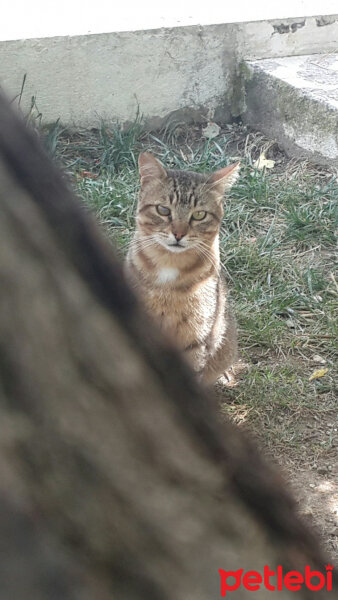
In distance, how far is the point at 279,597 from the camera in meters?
1.00

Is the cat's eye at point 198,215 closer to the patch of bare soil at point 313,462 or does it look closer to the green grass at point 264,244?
the green grass at point 264,244

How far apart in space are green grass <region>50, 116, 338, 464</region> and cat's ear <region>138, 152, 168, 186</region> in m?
0.78

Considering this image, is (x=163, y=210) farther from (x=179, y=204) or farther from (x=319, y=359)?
(x=319, y=359)

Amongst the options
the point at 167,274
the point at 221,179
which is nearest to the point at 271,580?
the point at 167,274

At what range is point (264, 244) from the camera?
536 centimetres

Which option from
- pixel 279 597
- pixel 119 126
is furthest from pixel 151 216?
pixel 279 597

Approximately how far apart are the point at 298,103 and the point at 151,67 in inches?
47.3

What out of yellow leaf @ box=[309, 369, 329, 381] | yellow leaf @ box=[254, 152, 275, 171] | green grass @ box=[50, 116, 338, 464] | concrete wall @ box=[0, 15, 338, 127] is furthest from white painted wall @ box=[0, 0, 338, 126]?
yellow leaf @ box=[309, 369, 329, 381]

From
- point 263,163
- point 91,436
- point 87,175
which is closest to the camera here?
point 91,436

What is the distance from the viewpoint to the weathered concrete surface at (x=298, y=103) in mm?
6203

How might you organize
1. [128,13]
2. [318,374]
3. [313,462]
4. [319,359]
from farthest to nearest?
[128,13] < [319,359] < [318,374] < [313,462]

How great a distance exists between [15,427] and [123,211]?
474cm

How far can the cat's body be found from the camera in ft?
12.9

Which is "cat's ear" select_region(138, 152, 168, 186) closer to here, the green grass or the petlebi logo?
the green grass
